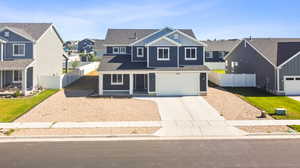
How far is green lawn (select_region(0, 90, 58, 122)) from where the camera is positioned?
62.3 ft

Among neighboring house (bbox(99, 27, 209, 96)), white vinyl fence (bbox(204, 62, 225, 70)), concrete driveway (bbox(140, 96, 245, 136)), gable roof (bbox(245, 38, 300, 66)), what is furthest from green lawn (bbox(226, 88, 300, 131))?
white vinyl fence (bbox(204, 62, 225, 70))

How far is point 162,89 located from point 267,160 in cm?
1752

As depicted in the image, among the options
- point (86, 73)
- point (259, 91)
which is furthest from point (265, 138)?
point (86, 73)

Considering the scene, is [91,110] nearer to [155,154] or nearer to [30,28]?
[155,154]

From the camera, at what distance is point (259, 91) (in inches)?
1189

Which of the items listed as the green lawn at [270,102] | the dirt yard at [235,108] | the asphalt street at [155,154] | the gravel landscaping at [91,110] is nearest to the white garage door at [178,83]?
the dirt yard at [235,108]

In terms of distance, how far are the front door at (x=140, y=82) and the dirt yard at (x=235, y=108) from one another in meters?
7.10

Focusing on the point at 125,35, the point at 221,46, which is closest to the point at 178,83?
the point at 125,35

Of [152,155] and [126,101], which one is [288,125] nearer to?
[152,155]

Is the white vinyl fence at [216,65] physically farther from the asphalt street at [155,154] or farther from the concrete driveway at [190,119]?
the asphalt street at [155,154]

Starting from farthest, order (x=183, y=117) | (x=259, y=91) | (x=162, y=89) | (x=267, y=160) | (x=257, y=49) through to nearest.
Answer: (x=257, y=49)
(x=259, y=91)
(x=162, y=89)
(x=183, y=117)
(x=267, y=160)

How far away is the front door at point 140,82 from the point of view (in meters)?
30.0

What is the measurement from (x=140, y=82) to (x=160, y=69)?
3.14 metres

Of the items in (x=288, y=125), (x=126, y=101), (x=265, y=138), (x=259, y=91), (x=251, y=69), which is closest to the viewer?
(x=265, y=138)
